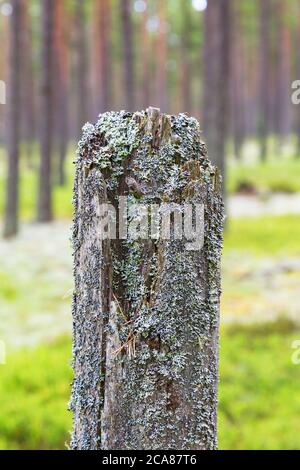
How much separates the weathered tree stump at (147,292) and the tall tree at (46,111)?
506 inches

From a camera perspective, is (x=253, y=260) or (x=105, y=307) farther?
(x=253, y=260)

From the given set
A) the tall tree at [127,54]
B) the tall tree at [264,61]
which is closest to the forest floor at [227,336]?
the tall tree at [127,54]

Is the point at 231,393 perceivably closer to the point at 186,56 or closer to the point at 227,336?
the point at 227,336

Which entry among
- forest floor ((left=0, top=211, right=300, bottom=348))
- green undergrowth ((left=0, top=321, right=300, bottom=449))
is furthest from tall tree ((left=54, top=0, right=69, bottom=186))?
green undergrowth ((left=0, top=321, right=300, bottom=449))

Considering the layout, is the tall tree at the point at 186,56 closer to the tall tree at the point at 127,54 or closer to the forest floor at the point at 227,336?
the tall tree at the point at 127,54

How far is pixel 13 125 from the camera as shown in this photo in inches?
537

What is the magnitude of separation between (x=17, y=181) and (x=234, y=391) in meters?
9.56

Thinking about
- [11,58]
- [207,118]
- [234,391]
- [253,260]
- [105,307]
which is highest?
[11,58]

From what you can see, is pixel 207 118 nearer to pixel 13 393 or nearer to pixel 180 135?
pixel 13 393

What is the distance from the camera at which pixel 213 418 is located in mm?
1992

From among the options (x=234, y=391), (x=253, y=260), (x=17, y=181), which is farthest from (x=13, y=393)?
(x=17, y=181)

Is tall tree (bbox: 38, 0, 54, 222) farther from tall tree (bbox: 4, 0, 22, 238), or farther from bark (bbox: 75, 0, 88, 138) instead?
bark (bbox: 75, 0, 88, 138)

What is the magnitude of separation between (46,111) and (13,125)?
122cm

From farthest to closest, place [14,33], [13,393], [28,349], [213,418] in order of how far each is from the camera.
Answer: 1. [14,33]
2. [28,349]
3. [13,393]
4. [213,418]
